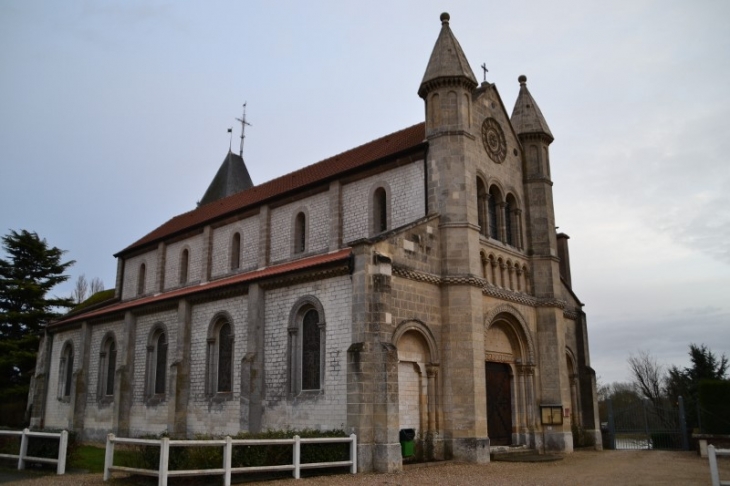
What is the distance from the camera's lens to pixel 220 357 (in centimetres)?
2333

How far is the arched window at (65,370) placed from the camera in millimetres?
31367

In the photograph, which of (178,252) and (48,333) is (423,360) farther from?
(48,333)

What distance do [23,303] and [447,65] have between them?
31954 mm

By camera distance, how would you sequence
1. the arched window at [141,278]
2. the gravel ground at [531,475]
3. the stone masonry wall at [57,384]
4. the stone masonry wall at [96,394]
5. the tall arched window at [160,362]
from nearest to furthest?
the gravel ground at [531,475]
the tall arched window at [160,362]
the stone masonry wall at [96,394]
the stone masonry wall at [57,384]
the arched window at [141,278]

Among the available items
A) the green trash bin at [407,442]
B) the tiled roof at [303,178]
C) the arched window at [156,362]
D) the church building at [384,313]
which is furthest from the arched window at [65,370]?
the green trash bin at [407,442]

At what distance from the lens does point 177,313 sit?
2536 centimetres

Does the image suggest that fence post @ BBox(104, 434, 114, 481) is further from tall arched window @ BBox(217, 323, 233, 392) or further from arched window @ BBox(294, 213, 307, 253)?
arched window @ BBox(294, 213, 307, 253)

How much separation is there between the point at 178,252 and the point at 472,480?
21.6m

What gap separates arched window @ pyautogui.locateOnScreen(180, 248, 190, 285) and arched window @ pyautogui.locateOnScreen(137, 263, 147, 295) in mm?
4102

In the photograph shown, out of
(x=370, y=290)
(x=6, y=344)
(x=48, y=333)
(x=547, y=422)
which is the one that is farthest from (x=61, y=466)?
(x=6, y=344)

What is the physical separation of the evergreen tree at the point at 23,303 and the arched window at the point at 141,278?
7.45m

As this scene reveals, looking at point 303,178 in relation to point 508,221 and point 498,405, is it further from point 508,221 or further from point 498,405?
point 498,405

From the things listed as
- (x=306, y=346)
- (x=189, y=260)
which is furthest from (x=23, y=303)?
(x=306, y=346)

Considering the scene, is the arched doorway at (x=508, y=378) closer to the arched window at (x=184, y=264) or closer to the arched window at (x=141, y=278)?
the arched window at (x=184, y=264)
